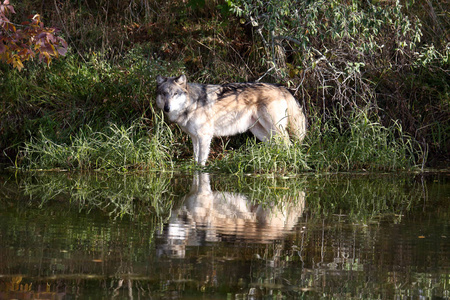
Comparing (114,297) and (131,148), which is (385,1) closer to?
(131,148)

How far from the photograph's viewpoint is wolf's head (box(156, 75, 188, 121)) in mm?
9750

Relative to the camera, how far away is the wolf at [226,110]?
393 inches

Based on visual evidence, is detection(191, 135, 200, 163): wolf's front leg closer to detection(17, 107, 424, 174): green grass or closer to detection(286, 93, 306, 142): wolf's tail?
detection(17, 107, 424, 174): green grass

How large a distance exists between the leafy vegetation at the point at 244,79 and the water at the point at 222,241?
5.39ft

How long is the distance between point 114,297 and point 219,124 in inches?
290

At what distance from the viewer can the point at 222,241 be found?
4.52 metres

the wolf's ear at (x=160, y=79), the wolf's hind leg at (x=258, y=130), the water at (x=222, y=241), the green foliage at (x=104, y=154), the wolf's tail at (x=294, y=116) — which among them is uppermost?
the wolf's ear at (x=160, y=79)

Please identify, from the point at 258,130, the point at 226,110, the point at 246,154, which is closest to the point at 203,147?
the point at 226,110

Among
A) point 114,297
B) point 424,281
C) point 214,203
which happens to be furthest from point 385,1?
point 114,297

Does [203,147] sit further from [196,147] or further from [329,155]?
[329,155]

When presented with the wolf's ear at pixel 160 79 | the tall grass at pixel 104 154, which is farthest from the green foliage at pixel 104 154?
the wolf's ear at pixel 160 79

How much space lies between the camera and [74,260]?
390 centimetres

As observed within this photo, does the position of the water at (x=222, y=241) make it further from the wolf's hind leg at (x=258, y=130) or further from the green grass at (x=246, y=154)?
the wolf's hind leg at (x=258, y=130)

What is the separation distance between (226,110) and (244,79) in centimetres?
141
